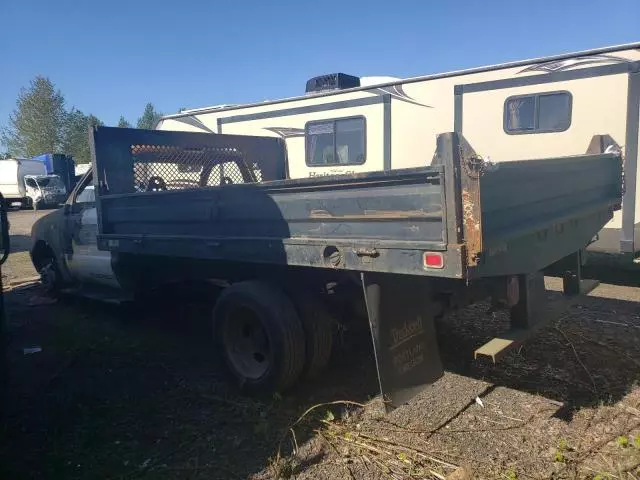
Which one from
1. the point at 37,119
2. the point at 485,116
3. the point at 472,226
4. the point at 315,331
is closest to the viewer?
the point at 472,226

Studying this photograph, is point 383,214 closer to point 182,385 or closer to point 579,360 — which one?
point 182,385

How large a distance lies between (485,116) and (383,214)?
4.98 metres

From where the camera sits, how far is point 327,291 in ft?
12.4

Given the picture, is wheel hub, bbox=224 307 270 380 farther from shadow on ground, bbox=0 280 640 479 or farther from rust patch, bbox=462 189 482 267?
rust patch, bbox=462 189 482 267

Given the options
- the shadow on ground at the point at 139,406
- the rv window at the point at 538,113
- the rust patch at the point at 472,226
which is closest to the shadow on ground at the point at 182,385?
the shadow on ground at the point at 139,406

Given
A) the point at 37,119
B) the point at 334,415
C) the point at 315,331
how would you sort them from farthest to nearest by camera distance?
1. the point at 37,119
2. the point at 315,331
3. the point at 334,415

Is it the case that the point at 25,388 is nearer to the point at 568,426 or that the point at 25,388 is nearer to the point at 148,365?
the point at 148,365

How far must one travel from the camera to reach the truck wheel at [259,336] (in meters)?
3.62

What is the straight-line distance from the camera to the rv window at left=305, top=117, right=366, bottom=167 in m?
8.40

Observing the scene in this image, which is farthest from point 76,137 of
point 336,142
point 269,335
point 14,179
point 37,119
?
point 269,335

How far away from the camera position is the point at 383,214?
114 inches

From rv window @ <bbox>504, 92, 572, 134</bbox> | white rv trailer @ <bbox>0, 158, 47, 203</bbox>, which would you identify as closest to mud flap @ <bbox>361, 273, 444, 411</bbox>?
rv window @ <bbox>504, 92, 572, 134</bbox>

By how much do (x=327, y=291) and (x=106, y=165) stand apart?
8.77 ft

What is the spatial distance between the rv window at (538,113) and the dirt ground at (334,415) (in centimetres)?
278
